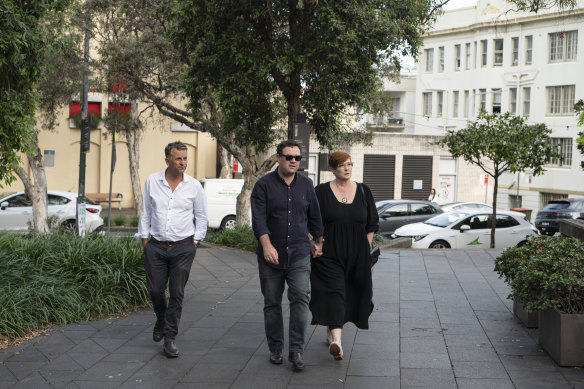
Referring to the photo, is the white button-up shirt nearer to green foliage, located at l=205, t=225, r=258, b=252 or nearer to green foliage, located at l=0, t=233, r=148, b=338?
green foliage, located at l=0, t=233, r=148, b=338

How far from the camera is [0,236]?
10.0m

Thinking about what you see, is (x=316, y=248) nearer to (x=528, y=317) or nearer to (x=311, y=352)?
(x=311, y=352)

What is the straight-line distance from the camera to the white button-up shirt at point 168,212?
263 inches

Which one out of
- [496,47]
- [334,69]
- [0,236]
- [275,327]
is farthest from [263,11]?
[496,47]

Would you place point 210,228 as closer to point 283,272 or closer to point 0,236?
point 0,236

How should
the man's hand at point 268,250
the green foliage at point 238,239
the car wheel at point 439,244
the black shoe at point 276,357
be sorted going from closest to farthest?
1. the man's hand at point 268,250
2. the black shoe at point 276,357
3. the green foliage at point 238,239
4. the car wheel at point 439,244

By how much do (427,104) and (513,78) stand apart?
8.52 m

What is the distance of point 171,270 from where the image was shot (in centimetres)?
679

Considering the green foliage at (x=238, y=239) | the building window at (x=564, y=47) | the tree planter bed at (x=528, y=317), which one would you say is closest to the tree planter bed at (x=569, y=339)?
the tree planter bed at (x=528, y=317)

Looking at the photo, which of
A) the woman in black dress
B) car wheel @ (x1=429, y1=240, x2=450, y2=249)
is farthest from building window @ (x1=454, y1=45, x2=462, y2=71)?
the woman in black dress

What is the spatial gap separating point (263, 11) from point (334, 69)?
1.66m

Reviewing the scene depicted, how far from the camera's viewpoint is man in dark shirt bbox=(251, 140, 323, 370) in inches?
247

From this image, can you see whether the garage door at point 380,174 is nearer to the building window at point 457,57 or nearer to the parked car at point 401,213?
the building window at point 457,57

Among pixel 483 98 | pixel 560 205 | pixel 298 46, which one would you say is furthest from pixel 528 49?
pixel 298 46
